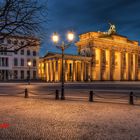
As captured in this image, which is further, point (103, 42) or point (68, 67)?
point (103, 42)

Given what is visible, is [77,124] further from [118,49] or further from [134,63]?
[134,63]

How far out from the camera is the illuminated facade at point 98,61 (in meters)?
64.6

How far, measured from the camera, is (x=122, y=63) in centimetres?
8238

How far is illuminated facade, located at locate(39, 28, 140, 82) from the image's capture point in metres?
64.6

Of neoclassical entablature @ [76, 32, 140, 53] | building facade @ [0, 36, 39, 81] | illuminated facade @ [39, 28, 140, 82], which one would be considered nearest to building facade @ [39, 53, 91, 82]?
illuminated facade @ [39, 28, 140, 82]

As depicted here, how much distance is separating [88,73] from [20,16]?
57016mm

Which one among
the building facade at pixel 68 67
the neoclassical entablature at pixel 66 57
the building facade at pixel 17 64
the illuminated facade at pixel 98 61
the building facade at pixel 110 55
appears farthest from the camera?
the building facade at pixel 110 55

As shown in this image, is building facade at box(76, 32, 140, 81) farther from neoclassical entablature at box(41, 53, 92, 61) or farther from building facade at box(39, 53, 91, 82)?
neoclassical entablature at box(41, 53, 92, 61)

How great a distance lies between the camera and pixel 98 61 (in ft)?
242

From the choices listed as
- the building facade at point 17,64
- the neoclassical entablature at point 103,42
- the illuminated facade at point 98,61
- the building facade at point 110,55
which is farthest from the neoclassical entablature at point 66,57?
the neoclassical entablature at point 103,42

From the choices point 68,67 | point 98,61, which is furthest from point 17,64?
point 98,61

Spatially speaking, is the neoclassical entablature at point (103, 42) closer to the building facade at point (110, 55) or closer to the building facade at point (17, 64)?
the building facade at point (110, 55)

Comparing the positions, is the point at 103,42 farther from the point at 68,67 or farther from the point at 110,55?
the point at 68,67

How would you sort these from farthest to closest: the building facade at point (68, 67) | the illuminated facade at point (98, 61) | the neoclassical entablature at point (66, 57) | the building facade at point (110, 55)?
1. the building facade at point (110, 55)
2. the illuminated facade at point (98, 61)
3. the building facade at point (68, 67)
4. the neoclassical entablature at point (66, 57)
